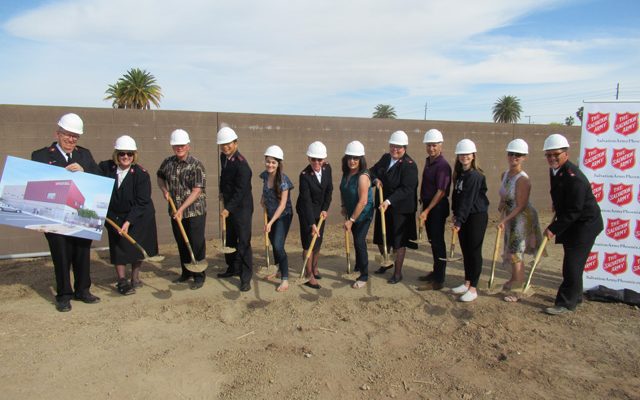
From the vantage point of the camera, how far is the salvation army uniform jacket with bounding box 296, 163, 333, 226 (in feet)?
15.5

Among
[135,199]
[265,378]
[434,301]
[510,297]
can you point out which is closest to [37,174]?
[135,199]

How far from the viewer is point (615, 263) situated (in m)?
4.88

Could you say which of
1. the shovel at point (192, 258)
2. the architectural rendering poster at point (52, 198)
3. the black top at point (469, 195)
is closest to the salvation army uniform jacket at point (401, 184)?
the black top at point (469, 195)

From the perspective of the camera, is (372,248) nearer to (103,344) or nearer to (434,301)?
(434,301)

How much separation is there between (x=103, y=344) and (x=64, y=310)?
958 millimetres

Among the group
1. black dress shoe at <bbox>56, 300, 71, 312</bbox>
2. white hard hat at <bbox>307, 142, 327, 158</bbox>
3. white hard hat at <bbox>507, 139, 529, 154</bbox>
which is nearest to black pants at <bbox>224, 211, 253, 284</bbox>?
white hard hat at <bbox>307, 142, 327, 158</bbox>

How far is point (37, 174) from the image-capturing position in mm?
4031

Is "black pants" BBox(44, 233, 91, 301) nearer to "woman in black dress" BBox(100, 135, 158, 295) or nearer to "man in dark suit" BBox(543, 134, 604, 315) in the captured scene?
"woman in black dress" BBox(100, 135, 158, 295)

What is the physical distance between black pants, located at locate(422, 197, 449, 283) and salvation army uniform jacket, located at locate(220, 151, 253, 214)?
2081 millimetres

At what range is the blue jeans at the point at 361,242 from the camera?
194 inches

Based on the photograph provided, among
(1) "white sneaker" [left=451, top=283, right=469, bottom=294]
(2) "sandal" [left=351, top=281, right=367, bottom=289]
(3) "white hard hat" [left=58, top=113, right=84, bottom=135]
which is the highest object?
(3) "white hard hat" [left=58, top=113, right=84, bottom=135]

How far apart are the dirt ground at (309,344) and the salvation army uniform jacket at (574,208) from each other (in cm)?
86

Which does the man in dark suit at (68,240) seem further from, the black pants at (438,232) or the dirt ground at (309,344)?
the black pants at (438,232)

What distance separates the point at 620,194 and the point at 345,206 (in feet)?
9.87
